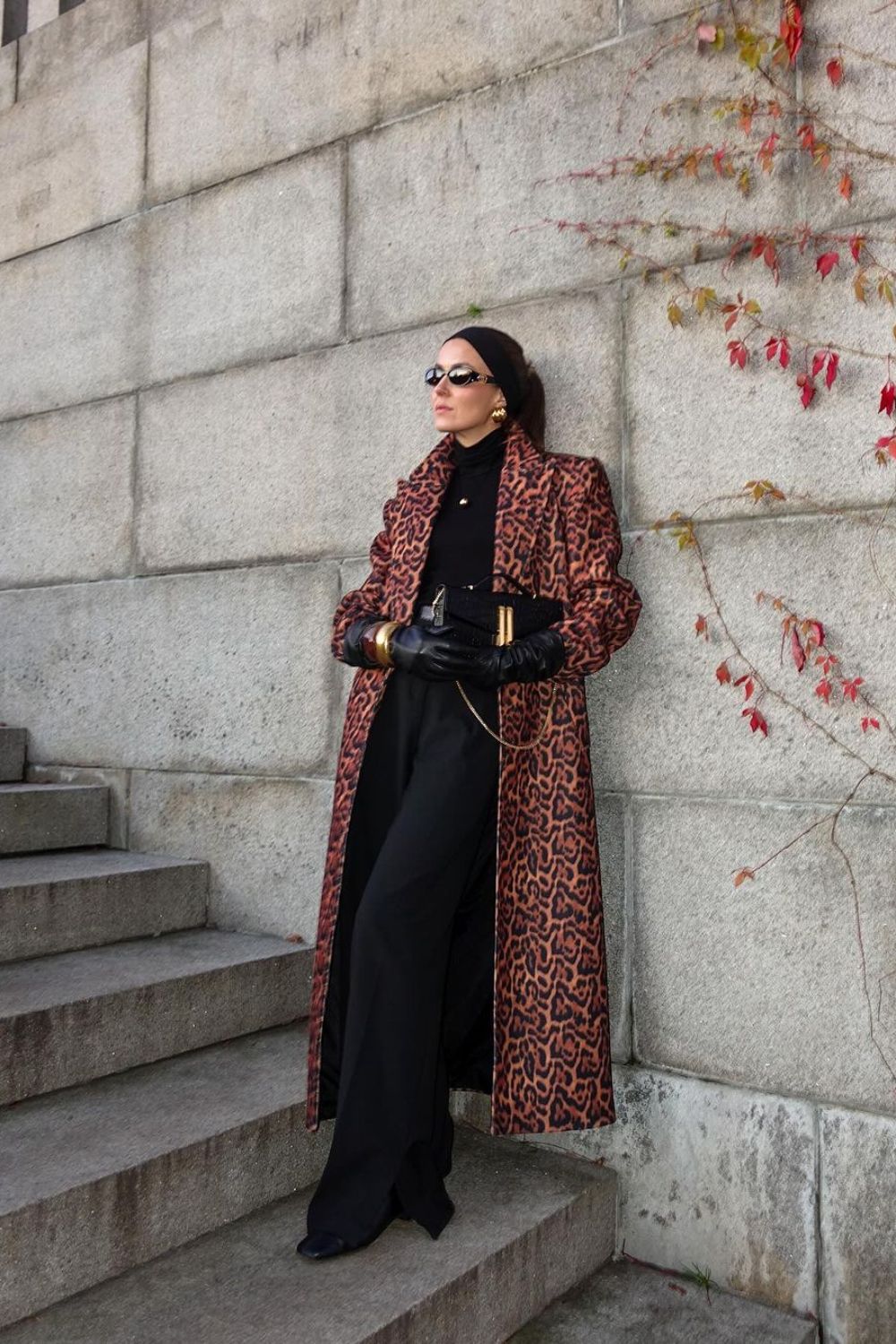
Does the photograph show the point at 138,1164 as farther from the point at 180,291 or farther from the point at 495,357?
the point at 180,291

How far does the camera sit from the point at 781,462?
10.6ft

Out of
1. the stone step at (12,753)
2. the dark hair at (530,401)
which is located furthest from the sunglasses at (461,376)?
the stone step at (12,753)

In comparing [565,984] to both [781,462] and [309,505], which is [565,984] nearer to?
[781,462]

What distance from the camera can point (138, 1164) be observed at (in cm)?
271

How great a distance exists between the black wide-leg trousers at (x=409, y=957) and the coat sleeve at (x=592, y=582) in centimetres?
29

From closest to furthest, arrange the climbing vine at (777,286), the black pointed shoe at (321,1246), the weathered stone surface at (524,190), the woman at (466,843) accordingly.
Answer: the black pointed shoe at (321,1246)
the woman at (466,843)
the climbing vine at (777,286)
the weathered stone surface at (524,190)

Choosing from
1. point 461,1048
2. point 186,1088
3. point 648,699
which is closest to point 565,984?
point 461,1048

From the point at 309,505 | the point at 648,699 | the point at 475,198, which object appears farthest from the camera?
the point at 309,505

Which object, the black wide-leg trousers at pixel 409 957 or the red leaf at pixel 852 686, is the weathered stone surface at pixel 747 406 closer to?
the red leaf at pixel 852 686

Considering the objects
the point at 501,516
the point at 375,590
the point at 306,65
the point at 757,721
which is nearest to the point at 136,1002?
the point at 375,590

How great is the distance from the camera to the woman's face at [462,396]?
3.27m

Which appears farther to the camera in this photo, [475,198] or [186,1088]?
[475,198]

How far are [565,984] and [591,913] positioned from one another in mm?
203

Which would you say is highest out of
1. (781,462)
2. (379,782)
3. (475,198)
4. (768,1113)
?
(475,198)
